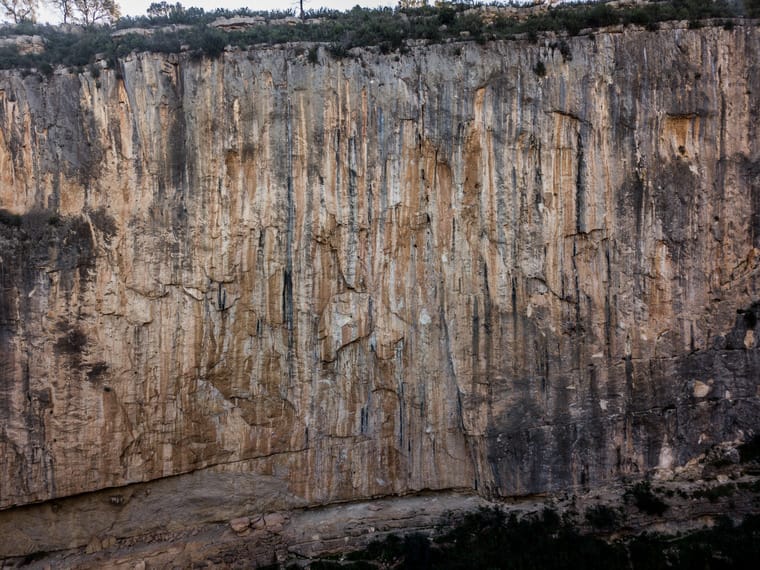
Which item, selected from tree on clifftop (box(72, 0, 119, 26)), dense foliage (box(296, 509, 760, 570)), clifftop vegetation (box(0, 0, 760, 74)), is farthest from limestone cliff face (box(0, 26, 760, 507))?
tree on clifftop (box(72, 0, 119, 26))

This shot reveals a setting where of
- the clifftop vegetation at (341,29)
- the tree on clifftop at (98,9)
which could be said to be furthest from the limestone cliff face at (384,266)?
the tree on clifftop at (98,9)

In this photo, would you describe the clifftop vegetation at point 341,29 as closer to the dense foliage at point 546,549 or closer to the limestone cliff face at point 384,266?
the limestone cliff face at point 384,266

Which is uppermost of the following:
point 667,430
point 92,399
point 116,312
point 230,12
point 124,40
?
point 230,12

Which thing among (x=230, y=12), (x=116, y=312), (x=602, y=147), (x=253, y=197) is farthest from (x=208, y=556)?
(x=230, y=12)

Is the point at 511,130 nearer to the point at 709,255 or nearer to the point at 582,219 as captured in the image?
the point at 582,219

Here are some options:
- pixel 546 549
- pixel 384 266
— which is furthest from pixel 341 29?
pixel 546 549

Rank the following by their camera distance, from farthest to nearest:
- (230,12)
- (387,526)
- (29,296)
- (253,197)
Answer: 1. (230,12)
2. (387,526)
3. (253,197)
4. (29,296)

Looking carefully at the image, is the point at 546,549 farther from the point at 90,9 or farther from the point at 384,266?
the point at 90,9
